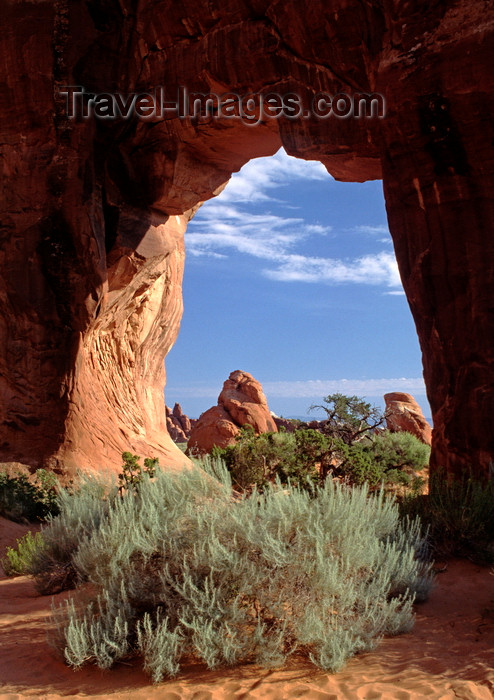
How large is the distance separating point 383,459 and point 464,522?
7887mm

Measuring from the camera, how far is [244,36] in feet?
30.9

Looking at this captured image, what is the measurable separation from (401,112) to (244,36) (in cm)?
335

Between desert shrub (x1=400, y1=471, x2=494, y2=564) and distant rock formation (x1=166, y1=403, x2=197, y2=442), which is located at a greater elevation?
distant rock formation (x1=166, y1=403, x2=197, y2=442)

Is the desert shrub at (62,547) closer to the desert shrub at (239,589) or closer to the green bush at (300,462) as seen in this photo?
the desert shrub at (239,589)

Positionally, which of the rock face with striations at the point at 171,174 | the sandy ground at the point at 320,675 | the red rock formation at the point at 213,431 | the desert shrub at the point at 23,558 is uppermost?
the rock face with striations at the point at 171,174

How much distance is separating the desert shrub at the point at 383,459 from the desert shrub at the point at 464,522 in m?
3.00

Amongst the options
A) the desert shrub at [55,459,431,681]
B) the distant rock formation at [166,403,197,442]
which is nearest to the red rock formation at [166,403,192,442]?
the distant rock formation at [166,403,197,442]

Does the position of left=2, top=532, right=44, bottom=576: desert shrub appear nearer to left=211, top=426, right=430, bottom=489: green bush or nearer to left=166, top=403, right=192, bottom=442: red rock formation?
left=211, top=426, right=430, bottom=489: green bush

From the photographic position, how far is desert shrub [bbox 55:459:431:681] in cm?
397

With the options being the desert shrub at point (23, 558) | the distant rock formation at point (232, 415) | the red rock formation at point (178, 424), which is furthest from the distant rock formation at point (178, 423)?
the desert shrub at point (23, 558)

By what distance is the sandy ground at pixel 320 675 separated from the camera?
3635 mm

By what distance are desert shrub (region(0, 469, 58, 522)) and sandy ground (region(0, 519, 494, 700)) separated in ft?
15.1

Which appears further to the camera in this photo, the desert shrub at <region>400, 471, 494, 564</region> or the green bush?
the green bush

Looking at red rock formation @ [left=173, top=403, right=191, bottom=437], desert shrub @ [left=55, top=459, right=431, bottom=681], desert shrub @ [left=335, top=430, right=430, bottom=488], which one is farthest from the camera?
red rock formation @ [left=173, top=403, right=191, bottom=437]
